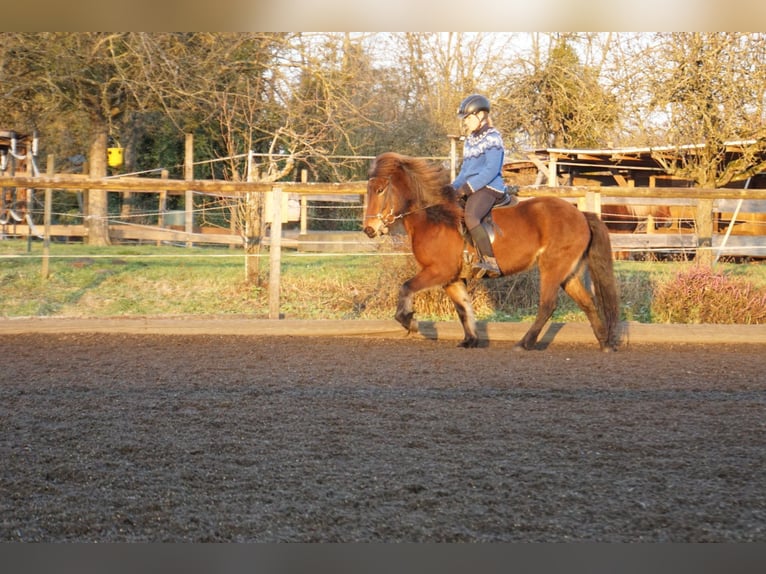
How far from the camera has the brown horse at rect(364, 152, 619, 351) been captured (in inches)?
332

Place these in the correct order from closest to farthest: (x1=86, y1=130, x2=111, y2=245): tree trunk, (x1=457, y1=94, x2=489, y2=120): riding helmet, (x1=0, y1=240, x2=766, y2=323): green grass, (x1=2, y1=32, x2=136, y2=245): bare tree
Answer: (x1=457, y1=94, x2=489, y2=120): riding helmet, (x1=0, y1=240, x2=766, y2=323): green grass, (x1=2, y1=32, x2=136, y2=245): bare tree, (x1=86, y1=130, x2=111, y2=245): tree trunk

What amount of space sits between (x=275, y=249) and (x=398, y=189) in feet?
5.98

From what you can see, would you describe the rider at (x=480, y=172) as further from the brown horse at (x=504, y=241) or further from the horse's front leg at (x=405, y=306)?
the horse's front leg at (x=405, y=306)

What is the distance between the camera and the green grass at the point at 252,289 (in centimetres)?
1091

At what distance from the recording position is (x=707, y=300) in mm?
10383

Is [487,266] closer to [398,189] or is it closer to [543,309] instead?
[543,309]

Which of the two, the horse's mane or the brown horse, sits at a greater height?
the horse's mane

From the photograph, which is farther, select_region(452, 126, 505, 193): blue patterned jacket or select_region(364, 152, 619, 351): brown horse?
select_region(364, 152, 619, 351): brown horse

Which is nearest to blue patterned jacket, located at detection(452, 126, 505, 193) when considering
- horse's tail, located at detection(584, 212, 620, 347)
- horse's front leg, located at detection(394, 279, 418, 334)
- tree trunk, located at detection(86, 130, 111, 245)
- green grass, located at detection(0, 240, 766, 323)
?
horse's tail, located at detection(584, 212, 620, 347)

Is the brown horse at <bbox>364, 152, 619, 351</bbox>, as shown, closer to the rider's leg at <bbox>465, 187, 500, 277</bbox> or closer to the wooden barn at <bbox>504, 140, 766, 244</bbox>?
the rider's leg at <bbox>465, 187, 500, 277</bbox>

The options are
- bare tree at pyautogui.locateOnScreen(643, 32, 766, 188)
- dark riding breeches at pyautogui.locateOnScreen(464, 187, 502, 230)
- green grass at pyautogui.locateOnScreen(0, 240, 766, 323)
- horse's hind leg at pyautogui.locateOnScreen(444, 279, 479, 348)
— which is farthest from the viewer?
bare tree at pyautogui.locateOnScreen(643, 32, 766, 188)

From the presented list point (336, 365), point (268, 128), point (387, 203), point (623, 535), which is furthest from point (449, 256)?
point (268, 128)

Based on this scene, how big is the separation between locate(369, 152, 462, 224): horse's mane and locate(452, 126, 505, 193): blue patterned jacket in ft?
0.94

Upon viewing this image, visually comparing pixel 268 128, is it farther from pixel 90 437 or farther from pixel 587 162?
pixel 90 437
